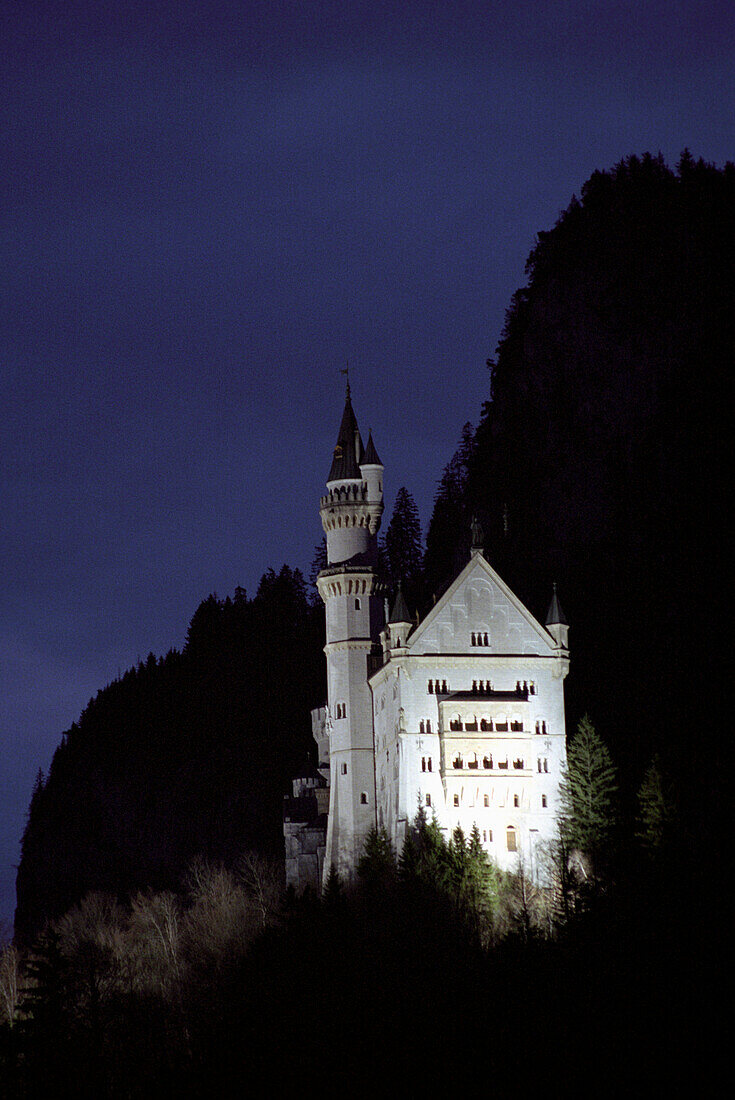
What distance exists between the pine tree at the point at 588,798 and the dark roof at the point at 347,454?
Answer: 70.2ft

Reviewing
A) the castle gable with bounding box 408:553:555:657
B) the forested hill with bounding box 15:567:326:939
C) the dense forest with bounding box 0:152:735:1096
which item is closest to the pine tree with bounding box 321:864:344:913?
the dense forest with bounding box 0:152:735:1096

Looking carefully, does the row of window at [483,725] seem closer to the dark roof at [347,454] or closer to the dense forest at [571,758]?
the dense forest at [571,758]

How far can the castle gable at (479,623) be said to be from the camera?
9612 cm

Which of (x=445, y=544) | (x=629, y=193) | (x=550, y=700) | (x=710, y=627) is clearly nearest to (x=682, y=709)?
(x=710, y=627)

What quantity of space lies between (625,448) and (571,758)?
129ft

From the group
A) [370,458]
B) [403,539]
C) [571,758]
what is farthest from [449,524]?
[571,758]

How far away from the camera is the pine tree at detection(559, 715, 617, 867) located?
90.8m

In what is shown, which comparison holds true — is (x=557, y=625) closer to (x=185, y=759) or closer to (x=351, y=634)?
(x=351, y=634)

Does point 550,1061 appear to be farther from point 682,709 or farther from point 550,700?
point 682,709

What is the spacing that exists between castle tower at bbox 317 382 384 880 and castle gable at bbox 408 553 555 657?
297 inches

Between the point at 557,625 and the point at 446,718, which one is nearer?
the point at 446,718

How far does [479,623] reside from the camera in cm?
9650

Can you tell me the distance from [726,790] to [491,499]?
47.4 meters

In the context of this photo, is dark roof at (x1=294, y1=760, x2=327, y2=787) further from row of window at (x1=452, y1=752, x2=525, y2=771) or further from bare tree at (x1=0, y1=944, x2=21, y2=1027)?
bare tree at (x1=0, y1=944, x2=21, y2=1027)
